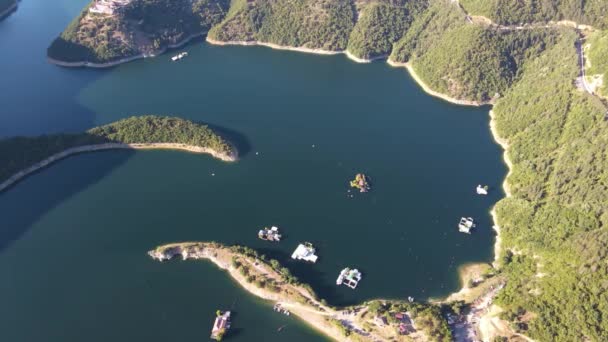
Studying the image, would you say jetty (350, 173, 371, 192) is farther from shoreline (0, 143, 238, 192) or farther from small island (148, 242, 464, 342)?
shoreline (0, 143, 238, 192)

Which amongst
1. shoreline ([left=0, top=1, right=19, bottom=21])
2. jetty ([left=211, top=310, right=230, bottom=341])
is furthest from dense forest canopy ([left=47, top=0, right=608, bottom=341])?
shoreline ([left=0, top=1, right=19, bottom=21])

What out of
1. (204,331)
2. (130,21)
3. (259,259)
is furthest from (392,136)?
(130,21)

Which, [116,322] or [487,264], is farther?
[487,264]

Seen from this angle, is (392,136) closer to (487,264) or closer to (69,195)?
(487,264)

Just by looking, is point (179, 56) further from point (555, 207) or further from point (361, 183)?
point (555, 207)

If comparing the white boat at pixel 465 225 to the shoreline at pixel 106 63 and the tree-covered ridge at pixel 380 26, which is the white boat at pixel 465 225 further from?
the shoreline at pixel 106 63
